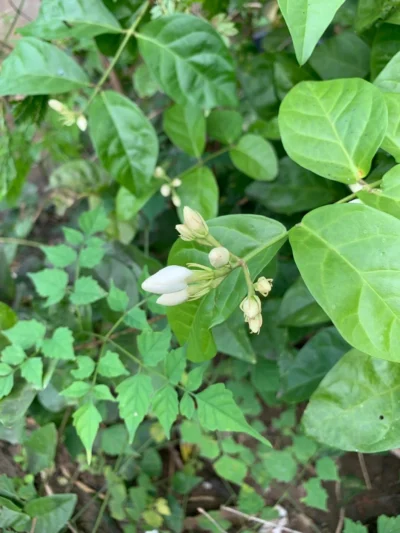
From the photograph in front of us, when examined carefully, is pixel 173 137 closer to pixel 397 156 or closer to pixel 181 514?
pixel 397 156

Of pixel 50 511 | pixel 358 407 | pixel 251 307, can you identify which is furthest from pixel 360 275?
pixel 50 511

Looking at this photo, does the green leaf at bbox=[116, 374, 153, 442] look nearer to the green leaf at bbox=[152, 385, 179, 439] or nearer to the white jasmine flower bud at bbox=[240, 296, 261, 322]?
the green leaf at bbox=[152, 385, 179, 439]

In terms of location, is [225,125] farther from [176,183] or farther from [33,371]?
[33,371]

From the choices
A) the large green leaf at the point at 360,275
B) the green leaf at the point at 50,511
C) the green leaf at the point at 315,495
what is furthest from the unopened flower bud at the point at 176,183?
the green leaf at the point at 315,495

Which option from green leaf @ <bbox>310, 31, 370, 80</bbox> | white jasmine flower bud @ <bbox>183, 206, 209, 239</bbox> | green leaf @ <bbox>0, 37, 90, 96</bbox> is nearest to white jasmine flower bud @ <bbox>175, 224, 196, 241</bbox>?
white jasmine flower bud @ <bbox>183, 206, 209, 239</bbox>

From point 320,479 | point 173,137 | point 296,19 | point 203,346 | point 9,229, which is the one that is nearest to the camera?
point 296,19

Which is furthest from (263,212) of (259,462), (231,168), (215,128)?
(259,462)
